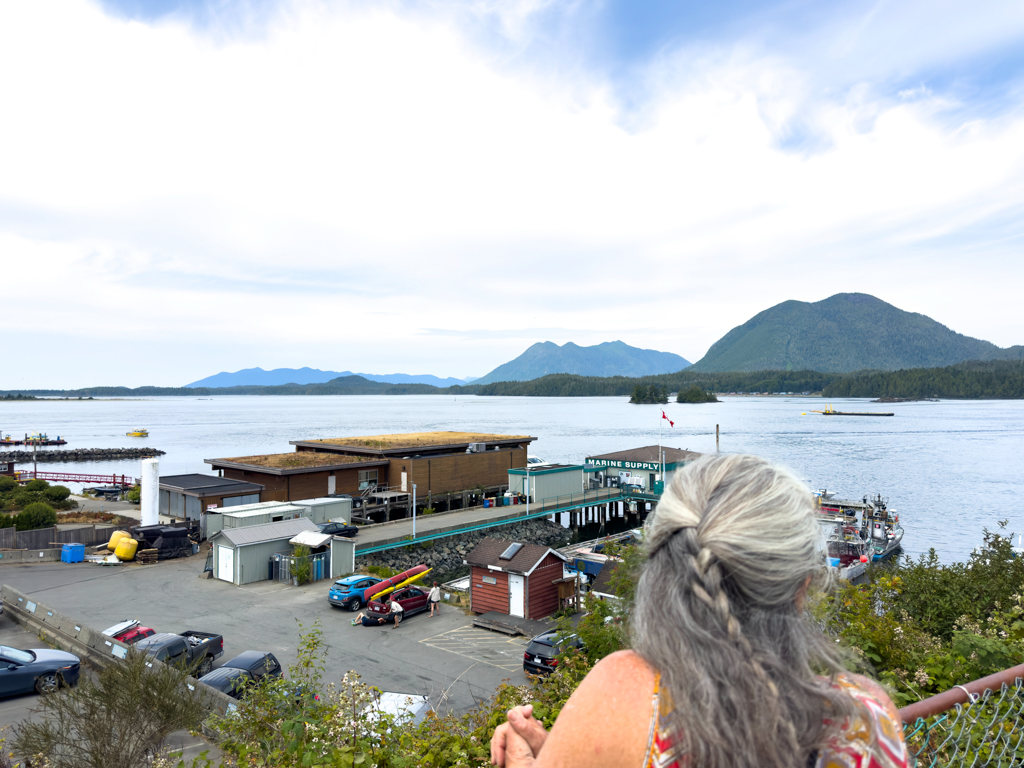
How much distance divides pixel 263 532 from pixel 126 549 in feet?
21.9

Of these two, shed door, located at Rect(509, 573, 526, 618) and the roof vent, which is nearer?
shed door, located at Rect(509, 573, 526, 618)

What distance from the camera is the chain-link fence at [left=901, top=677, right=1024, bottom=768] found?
3.11 metres

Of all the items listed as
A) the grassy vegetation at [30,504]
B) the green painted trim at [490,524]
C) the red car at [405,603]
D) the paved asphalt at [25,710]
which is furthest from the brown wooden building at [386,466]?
the paved asphalt at [25,710]

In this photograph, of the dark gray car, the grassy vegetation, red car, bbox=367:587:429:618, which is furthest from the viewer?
the grassy vegetation

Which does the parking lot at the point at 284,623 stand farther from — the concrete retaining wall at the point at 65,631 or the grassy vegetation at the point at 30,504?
the grassy vegetation at the point at 30,504

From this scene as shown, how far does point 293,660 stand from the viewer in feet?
54.2

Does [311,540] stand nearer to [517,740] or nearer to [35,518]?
[35,518]

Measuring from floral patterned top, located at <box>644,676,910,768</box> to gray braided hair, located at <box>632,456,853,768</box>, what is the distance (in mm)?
28

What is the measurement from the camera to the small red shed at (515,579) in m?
22.2

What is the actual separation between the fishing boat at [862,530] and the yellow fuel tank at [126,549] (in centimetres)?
3353

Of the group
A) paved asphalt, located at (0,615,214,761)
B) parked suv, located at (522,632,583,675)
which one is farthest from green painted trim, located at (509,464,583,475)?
paved asphalt, located at (0,615,214,761)

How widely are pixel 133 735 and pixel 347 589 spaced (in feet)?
45.9

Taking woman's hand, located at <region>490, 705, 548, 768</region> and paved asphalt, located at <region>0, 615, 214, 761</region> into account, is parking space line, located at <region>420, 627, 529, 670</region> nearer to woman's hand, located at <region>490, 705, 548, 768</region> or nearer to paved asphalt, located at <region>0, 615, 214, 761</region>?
paved asphalt, located at <region>0, 615, 214, 761</region>

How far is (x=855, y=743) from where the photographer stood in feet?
4.87
